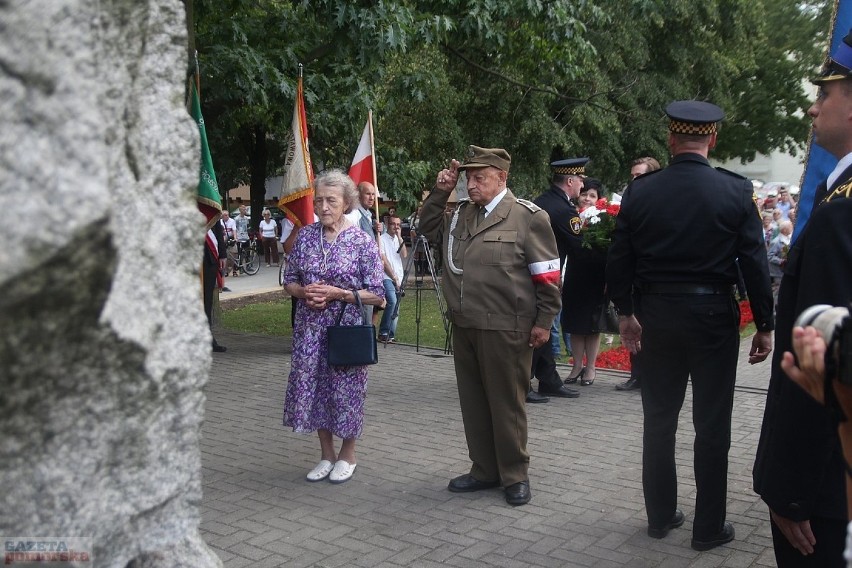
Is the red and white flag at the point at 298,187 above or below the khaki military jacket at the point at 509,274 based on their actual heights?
above

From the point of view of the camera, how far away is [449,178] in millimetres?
5535

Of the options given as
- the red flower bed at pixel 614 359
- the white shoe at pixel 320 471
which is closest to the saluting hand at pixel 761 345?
the white shoe at pixel 320 471

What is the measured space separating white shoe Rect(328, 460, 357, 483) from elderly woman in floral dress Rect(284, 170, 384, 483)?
13mm

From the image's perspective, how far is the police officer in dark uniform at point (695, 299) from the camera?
4453 millimetres

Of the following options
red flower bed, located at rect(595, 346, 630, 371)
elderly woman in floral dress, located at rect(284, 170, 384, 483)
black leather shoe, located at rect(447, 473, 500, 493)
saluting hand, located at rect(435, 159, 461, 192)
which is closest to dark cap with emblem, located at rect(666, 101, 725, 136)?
saluting hand, located at rect(435, 159, 461, 192)

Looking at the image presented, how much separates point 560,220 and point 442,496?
346 centimetres

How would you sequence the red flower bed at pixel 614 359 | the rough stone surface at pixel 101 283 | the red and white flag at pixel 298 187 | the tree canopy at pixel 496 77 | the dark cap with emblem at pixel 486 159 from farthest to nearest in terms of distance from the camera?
1. the tree canopy at pixel 496 77
2. the red flower bed at pixel 614 359
3. the red and white flag at pixel 298 187
4. the dark cap with emblem at pixel 486 159
5. the rough stone surface at pixel 101 283

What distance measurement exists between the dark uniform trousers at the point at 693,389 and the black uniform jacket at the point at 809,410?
170 centimetres

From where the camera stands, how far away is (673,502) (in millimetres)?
4723

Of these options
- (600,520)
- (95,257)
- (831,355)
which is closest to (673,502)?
(600,520)

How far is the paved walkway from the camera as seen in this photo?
4527 mm

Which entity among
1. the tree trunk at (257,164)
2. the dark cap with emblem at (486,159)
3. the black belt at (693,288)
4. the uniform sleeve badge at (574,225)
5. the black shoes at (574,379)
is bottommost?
the black shoes at (574,379)

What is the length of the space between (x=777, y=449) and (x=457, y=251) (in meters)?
3.09

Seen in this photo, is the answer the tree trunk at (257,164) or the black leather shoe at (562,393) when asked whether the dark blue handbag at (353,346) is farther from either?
the tree trunk at (257,164)
